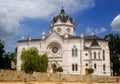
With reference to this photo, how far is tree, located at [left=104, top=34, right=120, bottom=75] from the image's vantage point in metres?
89.6

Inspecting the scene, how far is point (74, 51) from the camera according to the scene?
3270 inches

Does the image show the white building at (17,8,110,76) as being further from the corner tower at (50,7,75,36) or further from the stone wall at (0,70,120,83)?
the stone wall at (0,70,120,83)

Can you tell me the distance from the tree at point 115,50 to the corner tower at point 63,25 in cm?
1148

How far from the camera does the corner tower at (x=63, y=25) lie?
300 feet

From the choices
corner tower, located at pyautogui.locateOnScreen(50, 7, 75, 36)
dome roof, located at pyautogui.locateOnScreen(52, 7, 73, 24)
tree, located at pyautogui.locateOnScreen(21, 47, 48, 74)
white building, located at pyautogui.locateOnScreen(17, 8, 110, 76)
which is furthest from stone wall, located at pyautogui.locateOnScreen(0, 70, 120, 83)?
dome roof, located at pyautogui.locateOnScreen(52, 7, 73, 24)

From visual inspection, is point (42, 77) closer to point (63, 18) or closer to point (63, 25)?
point (63, 25)

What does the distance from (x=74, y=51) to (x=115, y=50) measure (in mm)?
15786

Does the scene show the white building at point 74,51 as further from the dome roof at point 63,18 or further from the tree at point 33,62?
the tree at point 33,62

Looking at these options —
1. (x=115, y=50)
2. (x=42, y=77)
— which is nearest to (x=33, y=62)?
(x=42, y=77)

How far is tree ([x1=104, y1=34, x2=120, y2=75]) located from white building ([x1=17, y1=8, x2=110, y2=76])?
762cm

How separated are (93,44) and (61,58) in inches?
373

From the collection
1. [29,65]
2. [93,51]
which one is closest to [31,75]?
[29,65]

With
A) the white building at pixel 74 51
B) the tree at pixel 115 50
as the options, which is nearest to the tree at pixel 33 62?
the white building at pixel 74 51

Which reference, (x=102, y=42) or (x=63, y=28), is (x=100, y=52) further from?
(x=63, y=28)
